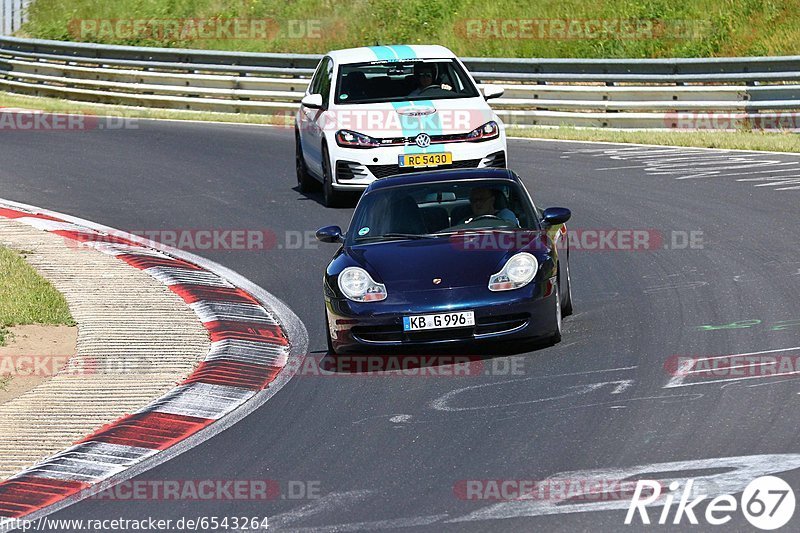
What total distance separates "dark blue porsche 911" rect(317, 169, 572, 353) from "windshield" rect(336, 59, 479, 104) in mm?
5804

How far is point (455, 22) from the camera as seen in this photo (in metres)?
30.4

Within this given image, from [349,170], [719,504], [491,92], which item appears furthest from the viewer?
[491,92]

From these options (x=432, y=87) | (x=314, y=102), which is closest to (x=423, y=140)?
(x=432, y=87)

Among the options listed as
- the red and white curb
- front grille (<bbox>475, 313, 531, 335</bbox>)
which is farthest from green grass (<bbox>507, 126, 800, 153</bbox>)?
front grille (<bbox>475, 313, 531, 335</bbox>)

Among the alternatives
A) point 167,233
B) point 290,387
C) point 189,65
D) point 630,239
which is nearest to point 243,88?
point 189,65

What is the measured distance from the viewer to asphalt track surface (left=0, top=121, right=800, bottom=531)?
6.48 m

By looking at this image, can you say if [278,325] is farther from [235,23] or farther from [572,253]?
[235,23]

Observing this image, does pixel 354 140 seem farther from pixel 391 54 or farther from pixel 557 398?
pixel 557 398

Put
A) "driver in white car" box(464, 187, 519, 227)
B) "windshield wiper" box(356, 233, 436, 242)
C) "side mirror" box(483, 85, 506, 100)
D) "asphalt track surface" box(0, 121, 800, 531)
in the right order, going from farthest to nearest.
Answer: "side mirror" box(483, 85, 506, 100)
"driver in white car" box(464, 187, 519, 227)
"windshield wiper" box(356, 233, 436, 242)
"asphalt track surface" box(0, 121, 800, 531)

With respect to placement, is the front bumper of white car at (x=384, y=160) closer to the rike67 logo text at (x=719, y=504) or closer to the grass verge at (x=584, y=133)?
the grass verge at (x=584, y=133)

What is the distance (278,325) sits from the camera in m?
10.7

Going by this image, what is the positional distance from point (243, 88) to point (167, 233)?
11.9m

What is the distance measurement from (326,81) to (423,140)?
222 cm

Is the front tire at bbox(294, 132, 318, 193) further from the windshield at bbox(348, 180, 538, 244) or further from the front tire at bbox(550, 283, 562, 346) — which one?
the front tire at bbox(550, 283, 562, 346)
